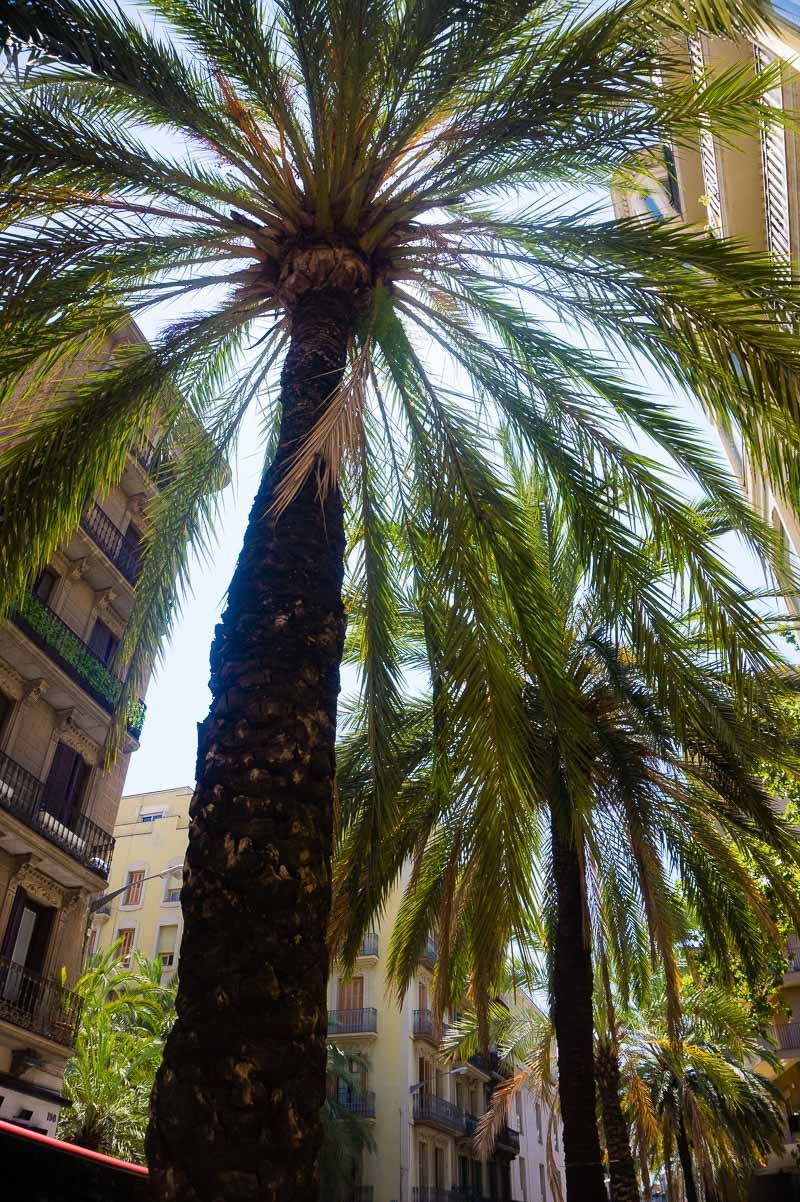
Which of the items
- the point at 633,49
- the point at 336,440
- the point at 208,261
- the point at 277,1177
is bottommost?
the point at 277,1177

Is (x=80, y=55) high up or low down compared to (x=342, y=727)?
up

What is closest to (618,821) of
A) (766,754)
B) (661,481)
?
(766,754)

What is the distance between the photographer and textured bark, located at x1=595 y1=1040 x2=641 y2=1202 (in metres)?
14.3

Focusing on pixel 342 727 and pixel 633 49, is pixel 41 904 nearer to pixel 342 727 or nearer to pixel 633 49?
pixel 342 727

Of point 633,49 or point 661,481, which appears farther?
point 661,481

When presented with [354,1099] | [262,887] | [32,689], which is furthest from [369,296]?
[354,1099]

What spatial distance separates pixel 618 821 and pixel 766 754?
11.1 ft

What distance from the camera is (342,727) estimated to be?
1146cm

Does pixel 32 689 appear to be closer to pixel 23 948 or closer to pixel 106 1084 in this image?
pixel 23 948

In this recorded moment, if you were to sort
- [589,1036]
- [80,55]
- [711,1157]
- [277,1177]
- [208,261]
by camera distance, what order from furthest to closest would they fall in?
[711,1157] < [589,1036] < [208,261] < [80,55] < [277,1177]

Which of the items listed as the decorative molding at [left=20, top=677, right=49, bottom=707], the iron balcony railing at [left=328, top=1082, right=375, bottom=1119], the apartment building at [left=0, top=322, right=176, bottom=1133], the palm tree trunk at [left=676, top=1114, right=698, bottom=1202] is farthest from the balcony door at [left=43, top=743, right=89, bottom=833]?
the iron balcony railing at [left=328, top=1082, right=375, bottom=1119]

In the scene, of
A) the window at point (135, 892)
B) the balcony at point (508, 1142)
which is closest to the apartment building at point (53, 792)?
the window at point (135, 892)

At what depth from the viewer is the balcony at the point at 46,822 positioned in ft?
59.8

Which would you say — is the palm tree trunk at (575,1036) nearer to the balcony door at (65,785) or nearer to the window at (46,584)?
the balcony door at (65,785)
